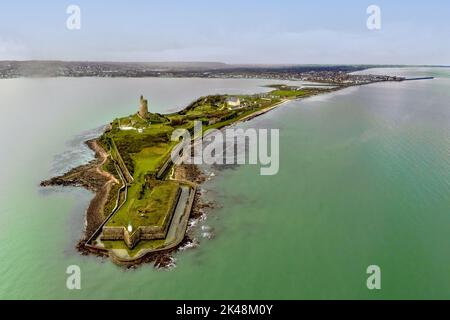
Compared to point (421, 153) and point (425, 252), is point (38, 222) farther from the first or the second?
Answer: point (421, 153)

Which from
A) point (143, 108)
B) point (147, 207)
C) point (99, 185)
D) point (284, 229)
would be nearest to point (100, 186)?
point (99, 185)

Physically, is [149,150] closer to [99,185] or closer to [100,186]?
[99,185]

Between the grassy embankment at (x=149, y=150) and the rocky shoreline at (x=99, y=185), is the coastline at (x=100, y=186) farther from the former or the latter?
the grassy embankment at (x=149, y=150)

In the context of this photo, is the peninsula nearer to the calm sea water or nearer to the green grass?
the green grass

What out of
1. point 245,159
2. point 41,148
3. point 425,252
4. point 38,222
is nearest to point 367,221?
point 425,252

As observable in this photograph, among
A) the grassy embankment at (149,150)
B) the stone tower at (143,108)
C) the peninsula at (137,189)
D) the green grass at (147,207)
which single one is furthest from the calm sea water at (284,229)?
the stone tower at (143,108)

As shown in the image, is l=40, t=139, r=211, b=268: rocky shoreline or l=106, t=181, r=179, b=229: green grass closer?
l=40, t=139, r=211, b=268: rocky shoreline

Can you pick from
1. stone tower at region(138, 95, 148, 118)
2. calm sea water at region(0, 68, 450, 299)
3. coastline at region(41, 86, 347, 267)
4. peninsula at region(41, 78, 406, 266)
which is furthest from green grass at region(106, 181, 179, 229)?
stone tower at region(138, 95, 148, 118)

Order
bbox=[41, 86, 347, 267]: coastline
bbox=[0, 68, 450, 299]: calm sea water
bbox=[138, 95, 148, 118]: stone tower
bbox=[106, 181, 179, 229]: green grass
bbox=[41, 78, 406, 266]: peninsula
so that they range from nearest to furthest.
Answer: bbox=[0, 68, 450, 299]: calm sea water < bbox=[41, 86, 347, 267]: coastline < bbox=[41, 78, 406, 266]: peninsula < bbox=[106, 181, 179, 229]: green grass < bbox=[138, 95, 148, 118]: stone tower

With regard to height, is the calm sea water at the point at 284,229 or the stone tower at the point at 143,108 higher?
the stone tower at the point at 143,108
